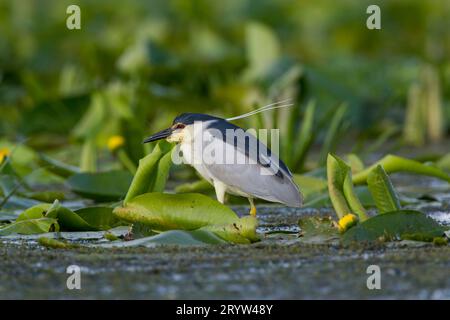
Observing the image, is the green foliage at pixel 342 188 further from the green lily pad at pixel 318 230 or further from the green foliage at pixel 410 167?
the green foliage at pixel 410 167

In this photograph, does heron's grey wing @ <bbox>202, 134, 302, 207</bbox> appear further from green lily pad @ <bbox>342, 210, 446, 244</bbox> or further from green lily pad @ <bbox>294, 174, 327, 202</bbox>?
green lily pad @ <bbox>294, 174, 327, 202</bbox>

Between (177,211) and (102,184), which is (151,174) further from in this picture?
(102,184)

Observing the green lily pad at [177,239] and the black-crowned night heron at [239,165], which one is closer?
the green lily pad at [177,239]

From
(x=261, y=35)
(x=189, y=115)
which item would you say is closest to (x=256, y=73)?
(x=261, y=35)

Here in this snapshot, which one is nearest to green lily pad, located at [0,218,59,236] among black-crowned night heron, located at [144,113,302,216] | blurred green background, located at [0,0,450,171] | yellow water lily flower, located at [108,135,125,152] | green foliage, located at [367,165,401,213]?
black-crowned night heron, located at [144,113,302,216]

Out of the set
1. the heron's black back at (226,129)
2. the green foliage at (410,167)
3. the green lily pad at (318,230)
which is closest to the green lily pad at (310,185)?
the green foliage at (410,167)

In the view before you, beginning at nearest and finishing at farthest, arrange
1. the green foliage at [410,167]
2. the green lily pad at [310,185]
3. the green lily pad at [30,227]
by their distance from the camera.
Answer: the green lily pad at [30,227]
the green foliage at [410,167]
the green lily pad at [310,185]
